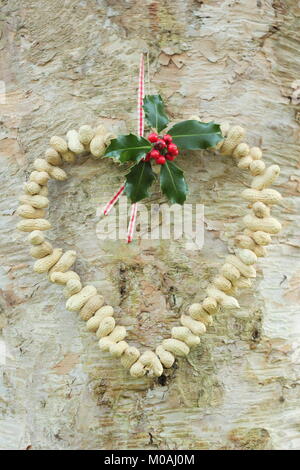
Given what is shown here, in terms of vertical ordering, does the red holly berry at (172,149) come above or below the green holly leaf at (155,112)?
below

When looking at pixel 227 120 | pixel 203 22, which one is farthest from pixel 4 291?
pixel 203 22

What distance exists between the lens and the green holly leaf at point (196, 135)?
112 cm

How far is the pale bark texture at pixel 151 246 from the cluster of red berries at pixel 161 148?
7 centimetres

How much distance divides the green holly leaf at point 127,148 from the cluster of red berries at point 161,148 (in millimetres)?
21

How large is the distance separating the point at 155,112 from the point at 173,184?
0.53 ft

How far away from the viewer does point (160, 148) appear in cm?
112

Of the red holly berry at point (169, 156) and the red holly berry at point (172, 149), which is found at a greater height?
the red holly berry at point (172, 149)

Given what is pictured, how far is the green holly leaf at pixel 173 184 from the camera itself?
3.64 ft

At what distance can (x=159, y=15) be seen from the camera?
1188mm

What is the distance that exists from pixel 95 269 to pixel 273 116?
0.54 meters

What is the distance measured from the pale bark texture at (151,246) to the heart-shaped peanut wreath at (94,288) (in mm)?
31

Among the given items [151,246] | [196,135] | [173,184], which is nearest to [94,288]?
[151,246]

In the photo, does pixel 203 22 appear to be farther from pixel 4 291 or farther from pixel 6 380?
pixel 6 380

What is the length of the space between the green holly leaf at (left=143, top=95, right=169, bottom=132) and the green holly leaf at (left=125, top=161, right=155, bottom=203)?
0.09 metres
